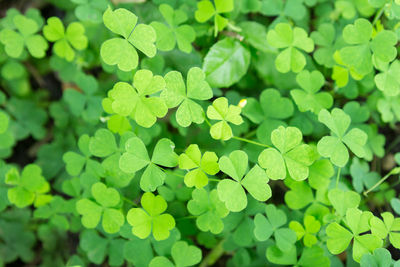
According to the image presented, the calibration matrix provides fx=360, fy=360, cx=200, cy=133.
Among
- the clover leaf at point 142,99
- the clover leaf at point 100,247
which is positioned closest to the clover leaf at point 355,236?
the clover leaf at point 142,99

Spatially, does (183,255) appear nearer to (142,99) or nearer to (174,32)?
(142,99)

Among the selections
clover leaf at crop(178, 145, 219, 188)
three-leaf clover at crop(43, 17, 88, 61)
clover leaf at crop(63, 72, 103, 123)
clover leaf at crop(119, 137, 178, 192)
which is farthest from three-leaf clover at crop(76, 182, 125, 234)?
three-leaf clover at crop(43, 17, 88, 61)

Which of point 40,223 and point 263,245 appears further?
point 40,223

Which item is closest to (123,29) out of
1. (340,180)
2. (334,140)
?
(334,140)

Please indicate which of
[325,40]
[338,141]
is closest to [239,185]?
[338,141]

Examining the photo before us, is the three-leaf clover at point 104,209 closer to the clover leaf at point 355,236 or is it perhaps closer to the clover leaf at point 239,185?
the clover leaf at point 239,185

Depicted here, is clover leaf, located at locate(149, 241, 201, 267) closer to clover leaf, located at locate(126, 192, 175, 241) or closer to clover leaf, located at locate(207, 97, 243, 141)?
clover leaf, located at locate(126, 192, 175, 241)

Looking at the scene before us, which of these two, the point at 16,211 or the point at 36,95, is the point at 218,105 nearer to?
the point at 16,211
